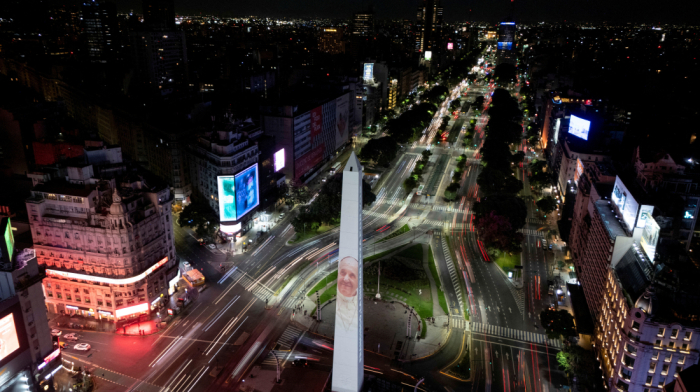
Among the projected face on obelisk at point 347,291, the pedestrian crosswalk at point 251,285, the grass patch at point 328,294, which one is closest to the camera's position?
the projected face on obelisk at point 347,291

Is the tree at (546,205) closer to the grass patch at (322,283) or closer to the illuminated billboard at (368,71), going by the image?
the grass patch at (322,283)

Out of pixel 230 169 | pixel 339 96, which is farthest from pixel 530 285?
pixel 339 96

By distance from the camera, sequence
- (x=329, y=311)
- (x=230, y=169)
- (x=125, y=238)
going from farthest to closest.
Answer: (x=230, y=169) < (x=329, y=311) < (x=125, y=238)

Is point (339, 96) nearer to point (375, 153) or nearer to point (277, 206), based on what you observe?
point (375, 153)

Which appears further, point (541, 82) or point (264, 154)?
point (541, 82)

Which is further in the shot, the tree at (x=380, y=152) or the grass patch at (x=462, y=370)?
the tree at (x=380, y=152)

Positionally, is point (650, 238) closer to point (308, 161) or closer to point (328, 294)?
point (328, 294)

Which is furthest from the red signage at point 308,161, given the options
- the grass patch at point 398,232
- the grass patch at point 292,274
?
the grass patch at point 292,274
